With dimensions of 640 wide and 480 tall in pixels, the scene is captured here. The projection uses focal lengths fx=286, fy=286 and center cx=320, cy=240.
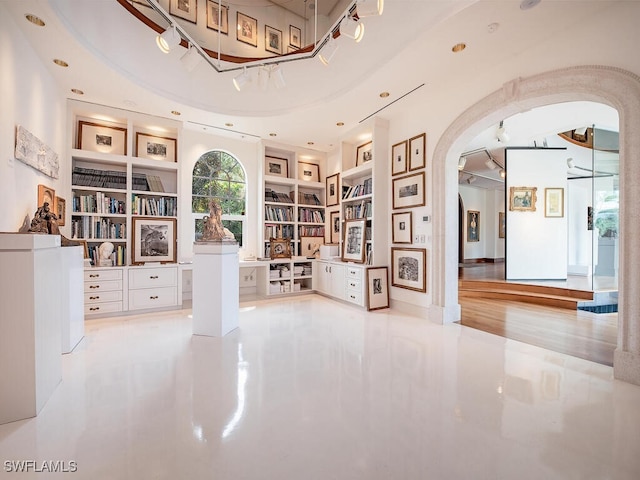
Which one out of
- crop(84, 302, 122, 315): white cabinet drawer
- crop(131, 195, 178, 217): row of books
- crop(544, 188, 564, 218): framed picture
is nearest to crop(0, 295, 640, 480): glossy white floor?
crop(84, 302, 122, 315): white cabinet drawer

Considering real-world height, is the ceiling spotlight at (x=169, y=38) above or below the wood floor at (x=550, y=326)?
above

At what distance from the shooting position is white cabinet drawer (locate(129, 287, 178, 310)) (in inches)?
184

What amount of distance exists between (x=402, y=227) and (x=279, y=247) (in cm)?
263

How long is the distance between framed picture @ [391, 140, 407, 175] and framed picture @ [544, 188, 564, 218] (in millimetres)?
4821

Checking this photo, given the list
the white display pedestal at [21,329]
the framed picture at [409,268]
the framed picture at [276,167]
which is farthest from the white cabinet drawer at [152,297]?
the framed picture at [409,268]

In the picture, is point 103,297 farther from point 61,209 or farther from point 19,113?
point 19,113

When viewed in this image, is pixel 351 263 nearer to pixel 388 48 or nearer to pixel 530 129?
pixel 388 48

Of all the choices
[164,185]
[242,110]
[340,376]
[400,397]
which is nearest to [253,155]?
[242,110]

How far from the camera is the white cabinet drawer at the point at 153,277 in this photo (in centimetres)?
469

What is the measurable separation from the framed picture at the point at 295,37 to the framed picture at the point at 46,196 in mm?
4131

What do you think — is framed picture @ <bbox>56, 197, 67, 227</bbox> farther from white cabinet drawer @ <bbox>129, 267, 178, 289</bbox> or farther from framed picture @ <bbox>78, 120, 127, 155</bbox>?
white cabinet drawer @ <bbox>129, 267, 178, 289</bbox>

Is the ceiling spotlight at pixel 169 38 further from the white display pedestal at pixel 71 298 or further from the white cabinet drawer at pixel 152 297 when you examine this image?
the white cabinet drawer at pixel 152 297

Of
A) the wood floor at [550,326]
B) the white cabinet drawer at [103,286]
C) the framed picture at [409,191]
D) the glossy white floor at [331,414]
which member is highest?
the framed picture at [409,191]

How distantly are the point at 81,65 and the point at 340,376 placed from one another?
4.74 metres
